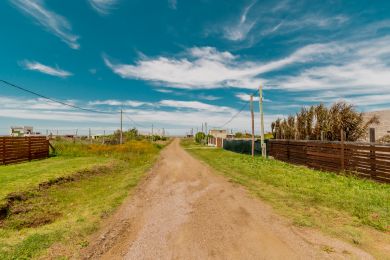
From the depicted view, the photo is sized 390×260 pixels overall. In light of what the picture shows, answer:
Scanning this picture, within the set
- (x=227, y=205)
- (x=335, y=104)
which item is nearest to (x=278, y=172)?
(x=227, y=205)

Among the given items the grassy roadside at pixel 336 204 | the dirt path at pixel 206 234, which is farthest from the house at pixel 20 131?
the grassy roadside at pixel 336 204

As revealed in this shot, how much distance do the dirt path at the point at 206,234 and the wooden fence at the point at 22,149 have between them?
14.0 metres

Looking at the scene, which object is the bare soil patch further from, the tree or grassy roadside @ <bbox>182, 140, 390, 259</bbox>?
the tree

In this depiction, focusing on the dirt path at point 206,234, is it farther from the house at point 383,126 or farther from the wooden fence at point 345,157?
the house at point 383,126

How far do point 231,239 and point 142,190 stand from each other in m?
5.82

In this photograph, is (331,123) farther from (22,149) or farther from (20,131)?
(20,131)

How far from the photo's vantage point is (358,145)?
12.1 meters

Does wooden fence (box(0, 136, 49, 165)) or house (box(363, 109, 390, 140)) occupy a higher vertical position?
house (box(363, 109, 390, 140))

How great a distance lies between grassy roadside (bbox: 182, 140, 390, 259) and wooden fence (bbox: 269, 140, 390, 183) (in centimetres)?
58

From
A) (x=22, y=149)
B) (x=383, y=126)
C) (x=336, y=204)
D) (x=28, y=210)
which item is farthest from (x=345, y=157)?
(x=22, y=149)

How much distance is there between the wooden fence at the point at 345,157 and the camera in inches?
422

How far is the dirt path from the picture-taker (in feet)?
14.5

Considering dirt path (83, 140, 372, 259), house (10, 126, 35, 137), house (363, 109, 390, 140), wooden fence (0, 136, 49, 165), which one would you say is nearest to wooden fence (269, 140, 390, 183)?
dirt path (83, 140, 372, 259)

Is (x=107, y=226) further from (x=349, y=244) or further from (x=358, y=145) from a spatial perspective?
(x=358, y=145)
